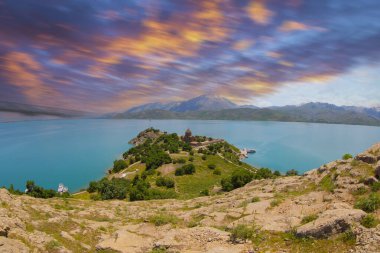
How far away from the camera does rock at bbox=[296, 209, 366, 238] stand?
1598 cm

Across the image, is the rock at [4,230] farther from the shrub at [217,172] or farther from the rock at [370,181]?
the shrub at [217,172]

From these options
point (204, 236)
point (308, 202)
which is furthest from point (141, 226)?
point (308, 202)

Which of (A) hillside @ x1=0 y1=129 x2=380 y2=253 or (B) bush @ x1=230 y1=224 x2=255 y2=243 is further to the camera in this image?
(B) bush @ x1=230 y1=224 x2=255 y2=243

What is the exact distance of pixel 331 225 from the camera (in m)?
16.2

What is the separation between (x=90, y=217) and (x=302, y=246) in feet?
75.0

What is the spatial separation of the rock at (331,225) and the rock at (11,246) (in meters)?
16.5

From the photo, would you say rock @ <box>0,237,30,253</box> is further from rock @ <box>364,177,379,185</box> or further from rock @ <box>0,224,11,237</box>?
rock @ <box>364,177,379,185</box>

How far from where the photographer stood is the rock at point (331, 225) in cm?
1598

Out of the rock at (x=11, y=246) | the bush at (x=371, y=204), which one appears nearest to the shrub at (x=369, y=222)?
the bush at (x=371, y=204)

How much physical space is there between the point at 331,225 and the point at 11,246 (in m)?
18.6

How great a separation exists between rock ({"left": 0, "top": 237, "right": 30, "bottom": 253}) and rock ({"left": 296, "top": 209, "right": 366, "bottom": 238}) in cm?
1652

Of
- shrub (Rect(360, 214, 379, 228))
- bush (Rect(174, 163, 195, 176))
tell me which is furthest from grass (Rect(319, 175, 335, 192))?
bush (Rect(174, 163, 195, 176))

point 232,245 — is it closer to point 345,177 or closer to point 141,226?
point 141,226

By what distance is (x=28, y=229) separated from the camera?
20250 mm
